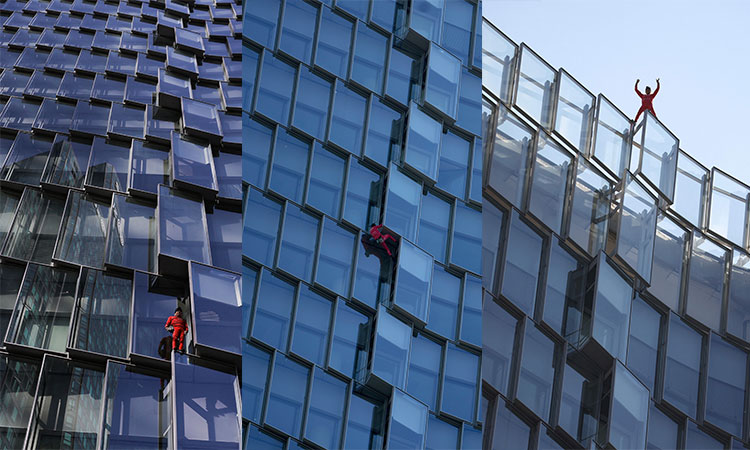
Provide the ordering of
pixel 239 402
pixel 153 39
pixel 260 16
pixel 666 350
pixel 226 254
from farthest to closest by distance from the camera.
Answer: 1. pixel 153 39
2. pixel 666 350
3. pixel 260 16
4. pixel 226 254
5. pixel 239 402

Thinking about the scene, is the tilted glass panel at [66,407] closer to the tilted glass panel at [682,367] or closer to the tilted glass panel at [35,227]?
the tilted glass panel at [35,227]

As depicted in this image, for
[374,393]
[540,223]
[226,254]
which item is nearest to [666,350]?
[540,223]

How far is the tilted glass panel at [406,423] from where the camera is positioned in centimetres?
2100

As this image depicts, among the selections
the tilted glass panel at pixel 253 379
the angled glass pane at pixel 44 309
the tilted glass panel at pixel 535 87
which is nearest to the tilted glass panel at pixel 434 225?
the tilted glass panel at pixel 535 87

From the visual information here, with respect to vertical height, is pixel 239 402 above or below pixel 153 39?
below

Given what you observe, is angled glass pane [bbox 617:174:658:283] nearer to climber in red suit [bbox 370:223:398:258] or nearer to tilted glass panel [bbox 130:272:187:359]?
climber in red suit [bbox 370:223:398:258]

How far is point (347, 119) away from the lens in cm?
2508

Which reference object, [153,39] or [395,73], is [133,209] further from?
[153,39]

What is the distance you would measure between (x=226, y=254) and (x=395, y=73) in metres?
7.65

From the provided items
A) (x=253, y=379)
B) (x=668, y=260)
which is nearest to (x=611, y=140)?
(x=668, y=260)

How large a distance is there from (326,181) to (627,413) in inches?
306

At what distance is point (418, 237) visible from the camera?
950 inches

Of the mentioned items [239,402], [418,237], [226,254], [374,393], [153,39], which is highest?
[153,39]

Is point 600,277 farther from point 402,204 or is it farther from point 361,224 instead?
point 361,224
